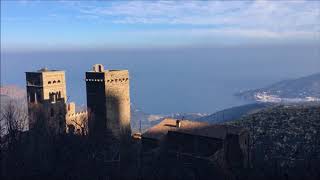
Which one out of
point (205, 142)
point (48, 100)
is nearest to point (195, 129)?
A: point (205, 142)

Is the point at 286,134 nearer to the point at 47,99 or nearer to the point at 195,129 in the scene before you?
the point at 195,129

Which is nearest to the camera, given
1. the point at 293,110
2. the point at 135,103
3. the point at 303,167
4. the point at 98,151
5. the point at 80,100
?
the point at 303,167

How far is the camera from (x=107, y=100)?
132 ft

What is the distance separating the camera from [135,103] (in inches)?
7175

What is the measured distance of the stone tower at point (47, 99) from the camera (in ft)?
133

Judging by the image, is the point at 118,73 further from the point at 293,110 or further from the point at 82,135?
the point at 293,110

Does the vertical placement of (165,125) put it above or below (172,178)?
above

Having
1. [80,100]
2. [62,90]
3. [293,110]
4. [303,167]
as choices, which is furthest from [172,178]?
[80,100]

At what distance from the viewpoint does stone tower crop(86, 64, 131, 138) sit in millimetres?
39969

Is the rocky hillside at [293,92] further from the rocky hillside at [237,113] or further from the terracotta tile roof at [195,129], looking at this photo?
the terracotta tile roof at [195,129]

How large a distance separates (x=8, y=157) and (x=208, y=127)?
701 inches

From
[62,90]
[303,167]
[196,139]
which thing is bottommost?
[303,167]

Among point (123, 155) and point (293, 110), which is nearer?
point (123, 155)

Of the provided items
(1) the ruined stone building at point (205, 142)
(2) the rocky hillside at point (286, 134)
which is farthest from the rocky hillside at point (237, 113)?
(1) the ruined stone building at point (205, 142)
